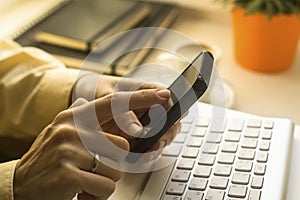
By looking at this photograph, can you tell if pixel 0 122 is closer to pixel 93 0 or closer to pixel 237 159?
pixel 237 159

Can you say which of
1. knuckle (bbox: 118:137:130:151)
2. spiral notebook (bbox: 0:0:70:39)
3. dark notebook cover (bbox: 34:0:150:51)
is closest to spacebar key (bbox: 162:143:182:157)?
knuckle (bbox: 118:137:130:151)

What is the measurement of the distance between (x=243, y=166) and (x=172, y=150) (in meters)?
0.09

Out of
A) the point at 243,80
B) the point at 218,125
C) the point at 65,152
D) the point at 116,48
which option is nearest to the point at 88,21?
the point at 116,48

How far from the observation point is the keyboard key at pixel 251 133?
2.31 ft

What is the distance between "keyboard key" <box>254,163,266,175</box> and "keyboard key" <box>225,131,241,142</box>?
0.18ft

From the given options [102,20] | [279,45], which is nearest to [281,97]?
[279,45]

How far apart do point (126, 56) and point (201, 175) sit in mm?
349

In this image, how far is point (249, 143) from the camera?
0.69m

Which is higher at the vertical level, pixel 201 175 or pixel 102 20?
pixel 102 20

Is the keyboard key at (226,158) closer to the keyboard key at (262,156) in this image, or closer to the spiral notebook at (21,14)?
the keyboard key at (262,156)

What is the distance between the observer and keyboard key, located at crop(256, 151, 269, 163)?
656 mm

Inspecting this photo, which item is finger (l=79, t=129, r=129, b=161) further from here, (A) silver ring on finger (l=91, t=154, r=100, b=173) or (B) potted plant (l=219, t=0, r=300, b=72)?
(B) potted plant (l=219, t=0, r=300, b=72)

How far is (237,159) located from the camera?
2.18 ft

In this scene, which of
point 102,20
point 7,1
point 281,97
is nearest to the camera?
point 281,97
